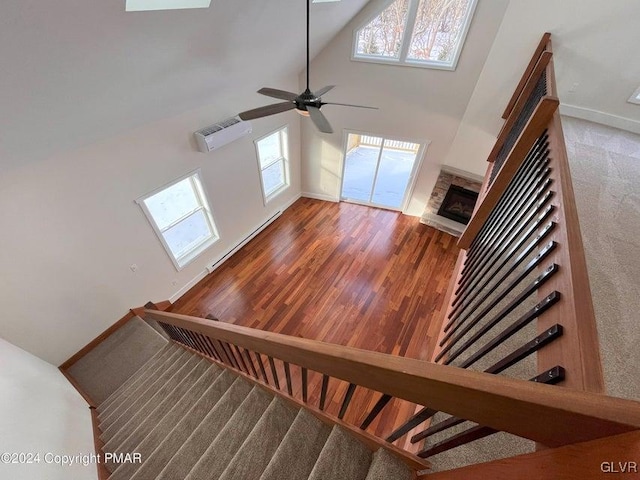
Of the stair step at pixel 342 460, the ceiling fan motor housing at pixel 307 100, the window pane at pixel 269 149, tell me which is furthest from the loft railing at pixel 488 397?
the window pane at pixel 269 149

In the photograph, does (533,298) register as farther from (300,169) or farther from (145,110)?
(300,169)

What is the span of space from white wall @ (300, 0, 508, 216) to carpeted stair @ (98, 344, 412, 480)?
185 inches

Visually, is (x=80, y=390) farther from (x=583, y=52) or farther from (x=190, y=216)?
(x=583, y=52)

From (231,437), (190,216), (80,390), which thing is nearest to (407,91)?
(190,216)

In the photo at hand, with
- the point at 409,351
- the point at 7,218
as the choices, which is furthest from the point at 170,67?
the point at 409,351

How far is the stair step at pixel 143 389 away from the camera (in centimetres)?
247

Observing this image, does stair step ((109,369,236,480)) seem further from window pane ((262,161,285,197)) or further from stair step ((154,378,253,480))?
window pane ((262,161,285,197))

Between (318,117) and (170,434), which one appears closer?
(170,434)

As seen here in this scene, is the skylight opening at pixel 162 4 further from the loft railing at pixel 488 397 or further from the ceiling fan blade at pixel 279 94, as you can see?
the loft railing at pixel 488 397

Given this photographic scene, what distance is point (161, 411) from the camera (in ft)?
6.83

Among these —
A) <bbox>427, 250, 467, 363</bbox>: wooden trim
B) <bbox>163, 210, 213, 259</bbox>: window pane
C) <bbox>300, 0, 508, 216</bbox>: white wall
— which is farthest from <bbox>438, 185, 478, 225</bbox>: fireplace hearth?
<bbox>163, 210, 213, 259</bbox>: window pane

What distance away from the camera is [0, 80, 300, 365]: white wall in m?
2.37

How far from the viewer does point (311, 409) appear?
56.3 inches

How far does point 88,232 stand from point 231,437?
106 inches
